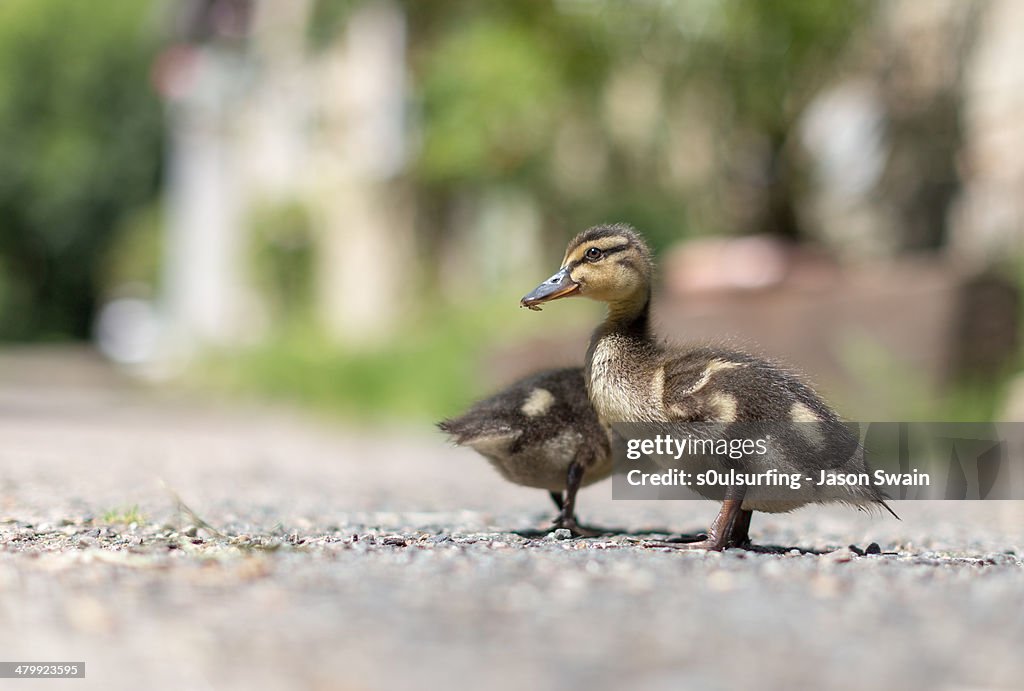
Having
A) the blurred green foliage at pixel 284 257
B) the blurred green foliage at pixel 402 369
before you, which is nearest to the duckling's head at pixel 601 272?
the blurred green foliage at pixel 402 369

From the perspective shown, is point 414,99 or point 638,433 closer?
point 638,433

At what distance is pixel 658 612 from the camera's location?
2.60m

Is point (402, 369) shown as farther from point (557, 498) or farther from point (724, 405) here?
point (724, 405)

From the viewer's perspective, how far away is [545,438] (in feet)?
13.6

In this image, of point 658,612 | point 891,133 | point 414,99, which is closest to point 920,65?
point 891,133

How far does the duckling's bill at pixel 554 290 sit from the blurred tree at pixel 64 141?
3843cm

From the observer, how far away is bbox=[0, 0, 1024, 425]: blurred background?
29.3 feet

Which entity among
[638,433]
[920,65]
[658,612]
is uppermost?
[920,65]

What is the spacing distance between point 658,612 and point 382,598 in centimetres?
57

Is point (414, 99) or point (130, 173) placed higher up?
point (130, 173)

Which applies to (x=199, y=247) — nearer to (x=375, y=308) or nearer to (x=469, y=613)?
(x=375, y=308)

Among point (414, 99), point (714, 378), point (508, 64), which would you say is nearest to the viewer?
point (714, 378)

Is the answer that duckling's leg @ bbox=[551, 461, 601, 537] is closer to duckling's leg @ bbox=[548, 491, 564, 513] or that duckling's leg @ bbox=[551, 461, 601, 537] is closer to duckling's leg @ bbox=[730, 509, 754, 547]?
duckling's leg @ bbox=[548, 491, 564, 513]

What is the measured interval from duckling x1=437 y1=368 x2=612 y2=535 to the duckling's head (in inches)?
15.7
